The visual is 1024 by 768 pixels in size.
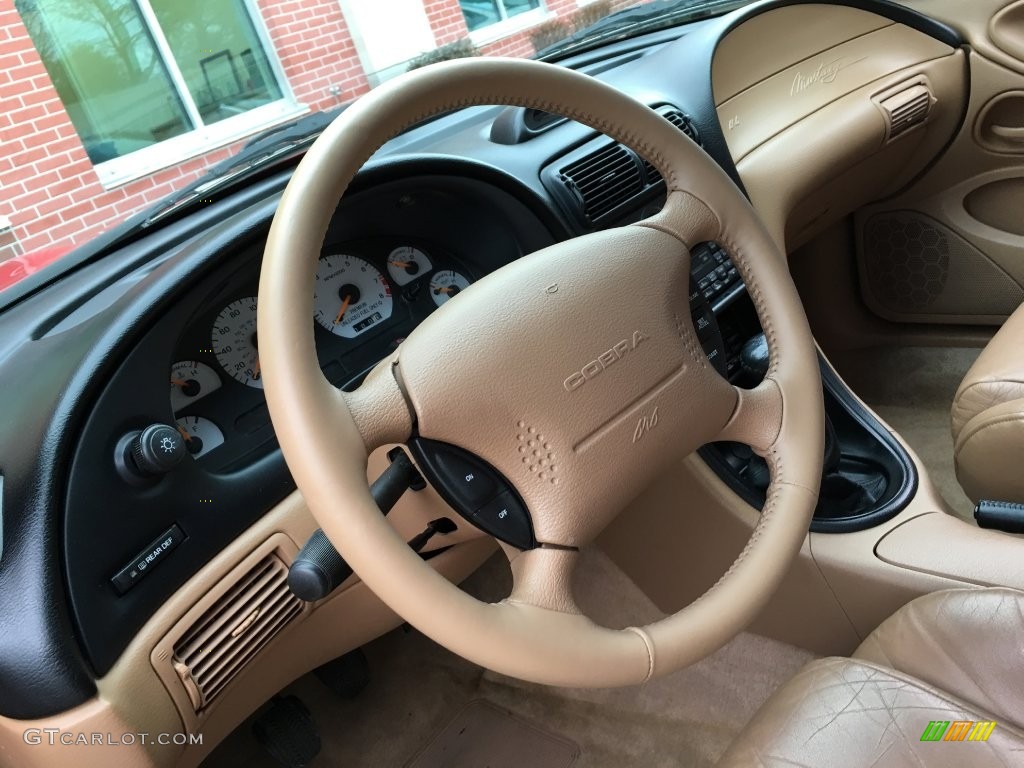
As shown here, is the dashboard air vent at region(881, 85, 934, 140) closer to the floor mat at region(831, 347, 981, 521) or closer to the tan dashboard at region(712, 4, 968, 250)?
the tan dashboard at region(712, 4, 968, 250)

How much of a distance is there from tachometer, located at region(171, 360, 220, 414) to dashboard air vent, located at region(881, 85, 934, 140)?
1.47 m

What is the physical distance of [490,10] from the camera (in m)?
3.00

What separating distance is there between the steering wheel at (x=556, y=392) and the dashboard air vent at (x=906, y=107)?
982mm

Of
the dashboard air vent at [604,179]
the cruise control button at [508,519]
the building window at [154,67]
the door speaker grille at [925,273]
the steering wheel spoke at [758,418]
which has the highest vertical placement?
the building window at [154,67]

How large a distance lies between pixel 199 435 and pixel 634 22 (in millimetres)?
1461

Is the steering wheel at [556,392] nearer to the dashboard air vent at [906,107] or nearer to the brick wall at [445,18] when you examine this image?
the dashboard air vent at [906,107]

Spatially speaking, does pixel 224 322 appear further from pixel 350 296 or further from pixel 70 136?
pixel 70 136

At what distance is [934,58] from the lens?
71.2 inches

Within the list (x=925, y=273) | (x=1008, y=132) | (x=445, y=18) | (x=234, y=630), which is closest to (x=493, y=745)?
(x=234, y=630)

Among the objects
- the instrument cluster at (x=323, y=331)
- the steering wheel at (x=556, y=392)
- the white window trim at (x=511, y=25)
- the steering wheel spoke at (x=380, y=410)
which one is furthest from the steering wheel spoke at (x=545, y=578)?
the white window trim at (x=511, y=25)

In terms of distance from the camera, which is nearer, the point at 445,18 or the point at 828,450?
the point at 828,450

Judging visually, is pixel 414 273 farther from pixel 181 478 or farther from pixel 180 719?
pixel 180 719

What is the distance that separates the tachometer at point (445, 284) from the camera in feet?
4.35

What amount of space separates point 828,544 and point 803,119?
93 cm
